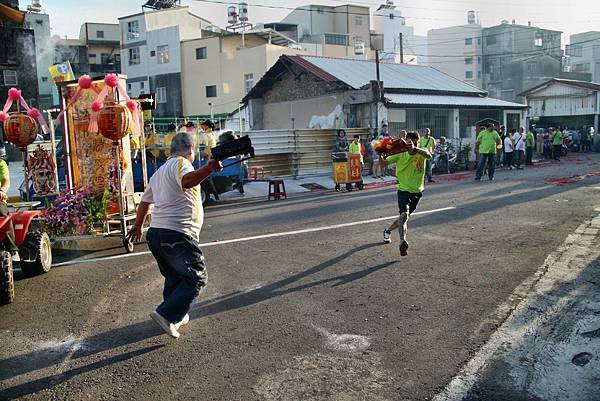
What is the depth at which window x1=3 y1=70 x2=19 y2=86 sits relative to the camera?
119ft

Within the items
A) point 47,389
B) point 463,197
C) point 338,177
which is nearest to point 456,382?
point 47,389

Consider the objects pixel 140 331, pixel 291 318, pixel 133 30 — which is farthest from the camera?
pixel 133 30

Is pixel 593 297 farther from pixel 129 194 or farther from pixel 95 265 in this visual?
pixel 129 194

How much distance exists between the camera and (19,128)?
9867 millimetres

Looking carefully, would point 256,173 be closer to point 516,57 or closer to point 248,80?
point 248,80

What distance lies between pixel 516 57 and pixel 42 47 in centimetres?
5267

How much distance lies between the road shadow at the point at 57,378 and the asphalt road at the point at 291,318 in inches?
0.6

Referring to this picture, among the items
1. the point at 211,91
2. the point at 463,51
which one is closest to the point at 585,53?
the point at 463,51

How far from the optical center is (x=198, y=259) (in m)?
5.11

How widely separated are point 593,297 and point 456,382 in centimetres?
279

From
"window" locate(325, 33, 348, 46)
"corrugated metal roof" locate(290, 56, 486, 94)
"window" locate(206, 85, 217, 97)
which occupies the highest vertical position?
"window" locate(325, 33, 348, 46)

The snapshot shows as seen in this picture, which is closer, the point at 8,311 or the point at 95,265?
the point at 8,311

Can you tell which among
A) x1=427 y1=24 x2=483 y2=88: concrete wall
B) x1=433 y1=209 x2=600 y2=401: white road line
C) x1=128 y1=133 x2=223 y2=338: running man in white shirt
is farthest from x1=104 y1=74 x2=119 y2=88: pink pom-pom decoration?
x1=427 y1=24 x2=483 y2=88: concrete wall

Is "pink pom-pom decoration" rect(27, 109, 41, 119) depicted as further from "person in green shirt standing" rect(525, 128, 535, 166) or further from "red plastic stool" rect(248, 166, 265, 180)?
"person in green shirt standing" rect(525, 128, 535, 166)
